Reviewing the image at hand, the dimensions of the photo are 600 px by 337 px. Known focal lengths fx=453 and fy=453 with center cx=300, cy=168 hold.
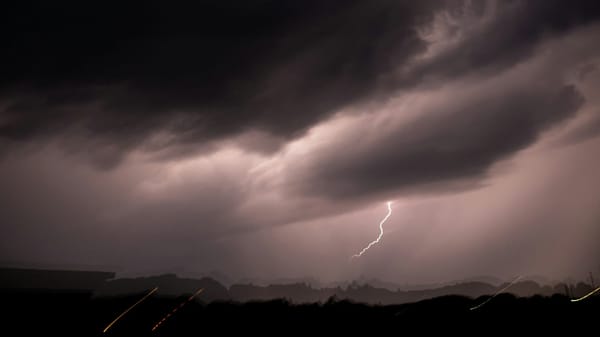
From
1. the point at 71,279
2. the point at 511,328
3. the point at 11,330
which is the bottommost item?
the point at 511,328

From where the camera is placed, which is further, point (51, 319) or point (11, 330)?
point (51, 319)

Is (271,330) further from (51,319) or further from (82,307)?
(82,307)

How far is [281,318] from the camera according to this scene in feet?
167

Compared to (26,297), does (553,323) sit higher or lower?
lower

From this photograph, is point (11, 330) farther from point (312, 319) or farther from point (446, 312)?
point (446, 312)

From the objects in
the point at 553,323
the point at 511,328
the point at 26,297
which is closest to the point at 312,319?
the point at 511,328

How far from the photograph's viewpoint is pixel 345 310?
192 ft

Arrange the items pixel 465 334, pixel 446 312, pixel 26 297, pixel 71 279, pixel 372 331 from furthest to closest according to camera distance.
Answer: pixel 71 279 → pixel 26 297 → pixel 446 312 → pixel 372 331 → pixel 465 334

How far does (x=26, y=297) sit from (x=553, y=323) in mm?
61531

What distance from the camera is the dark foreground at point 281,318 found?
1682 inches

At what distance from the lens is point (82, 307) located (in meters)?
59.8

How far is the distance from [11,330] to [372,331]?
107ft

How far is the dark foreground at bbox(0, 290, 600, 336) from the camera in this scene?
42.7 metres

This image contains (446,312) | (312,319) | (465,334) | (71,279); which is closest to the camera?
(465,334)
